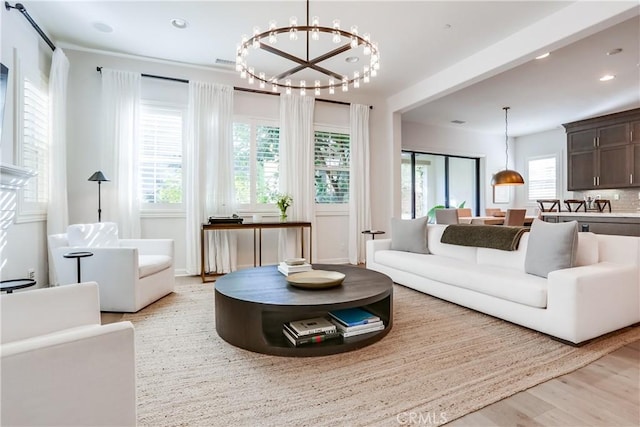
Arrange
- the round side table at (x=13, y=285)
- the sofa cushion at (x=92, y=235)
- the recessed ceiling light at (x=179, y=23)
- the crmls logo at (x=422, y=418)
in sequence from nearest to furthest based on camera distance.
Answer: the crmls logo at (x=422, y=418) < the round side table at (x=13, y=285) < the sofa cushion at (x=92, y=235) < the recessed ceiling light at (x=179, y=23)

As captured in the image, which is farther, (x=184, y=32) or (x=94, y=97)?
(x=94, y=97)

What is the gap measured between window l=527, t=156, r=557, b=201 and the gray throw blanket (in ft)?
20.0

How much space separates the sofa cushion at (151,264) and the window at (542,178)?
887cm

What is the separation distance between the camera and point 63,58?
3.94 m

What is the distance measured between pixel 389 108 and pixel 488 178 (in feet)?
14.0

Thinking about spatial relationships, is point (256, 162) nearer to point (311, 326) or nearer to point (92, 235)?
point (92, 235)

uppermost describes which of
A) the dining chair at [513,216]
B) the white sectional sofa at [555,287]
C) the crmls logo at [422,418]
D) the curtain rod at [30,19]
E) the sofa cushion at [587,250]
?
the curtain rod at [30,19]

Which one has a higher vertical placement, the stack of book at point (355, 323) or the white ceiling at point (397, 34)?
the white ceiling at point (397, 34)

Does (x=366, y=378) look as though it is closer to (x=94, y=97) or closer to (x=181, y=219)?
(x=181, y=219)

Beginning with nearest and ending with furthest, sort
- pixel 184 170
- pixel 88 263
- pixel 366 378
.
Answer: pixel 366 378
pixel 88 263
pixel 184 170

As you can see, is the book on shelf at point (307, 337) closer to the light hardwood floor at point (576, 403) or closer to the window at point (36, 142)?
the light hardwood floor at point (576, 403)

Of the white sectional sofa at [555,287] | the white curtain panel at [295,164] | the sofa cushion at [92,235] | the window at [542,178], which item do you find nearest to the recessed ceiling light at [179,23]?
the white curtain panel at [295,164]

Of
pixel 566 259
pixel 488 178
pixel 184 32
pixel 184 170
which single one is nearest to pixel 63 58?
pixel 184 32

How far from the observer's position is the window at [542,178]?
27.0ft
